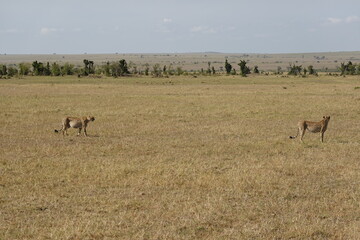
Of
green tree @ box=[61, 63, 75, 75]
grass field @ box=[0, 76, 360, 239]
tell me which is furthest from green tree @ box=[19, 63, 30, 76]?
grass field @ box=[0, 76, 360, 239]

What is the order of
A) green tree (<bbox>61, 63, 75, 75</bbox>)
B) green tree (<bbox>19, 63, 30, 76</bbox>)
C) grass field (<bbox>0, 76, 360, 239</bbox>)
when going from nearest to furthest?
grass field (<bbox>0, 76, 360, 239</bbox>)
green tree (<bbox>19, 63, 30, 76</bbox>)
green tree (<bbox>61, 63, 75, 75</bbox>)

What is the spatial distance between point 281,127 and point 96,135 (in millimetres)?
9058

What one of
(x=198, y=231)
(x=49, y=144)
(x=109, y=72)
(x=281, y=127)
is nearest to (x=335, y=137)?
(x=281, y=127)

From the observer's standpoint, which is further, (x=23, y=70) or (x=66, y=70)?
(x=66, y=70)

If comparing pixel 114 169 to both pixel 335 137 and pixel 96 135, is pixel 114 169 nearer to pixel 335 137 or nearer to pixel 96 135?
pixel 96 135

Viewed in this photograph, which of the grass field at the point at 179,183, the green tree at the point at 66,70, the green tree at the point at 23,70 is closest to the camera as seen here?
the grass field at the point at 179,183

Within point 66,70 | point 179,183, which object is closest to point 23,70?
point 66,70

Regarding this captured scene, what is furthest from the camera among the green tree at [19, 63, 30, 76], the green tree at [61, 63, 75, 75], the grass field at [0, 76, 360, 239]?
the green tree at [61, 63, 75, 75]

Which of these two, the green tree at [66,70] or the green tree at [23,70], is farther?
the green tree at [66,70]

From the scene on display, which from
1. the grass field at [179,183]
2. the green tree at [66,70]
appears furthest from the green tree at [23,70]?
the grass field at [179,183]

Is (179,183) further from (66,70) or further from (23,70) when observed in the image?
(66,70)

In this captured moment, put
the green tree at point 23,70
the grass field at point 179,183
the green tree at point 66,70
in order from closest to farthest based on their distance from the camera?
the grass field at point 179,183, the green tree at point 23,70, the green tree at point 66,70

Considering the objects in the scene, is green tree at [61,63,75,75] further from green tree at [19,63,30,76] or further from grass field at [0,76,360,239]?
grass field at [0,76,360,239]

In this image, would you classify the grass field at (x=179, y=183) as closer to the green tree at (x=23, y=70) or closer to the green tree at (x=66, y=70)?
the green tree at (x=23, y=70)
